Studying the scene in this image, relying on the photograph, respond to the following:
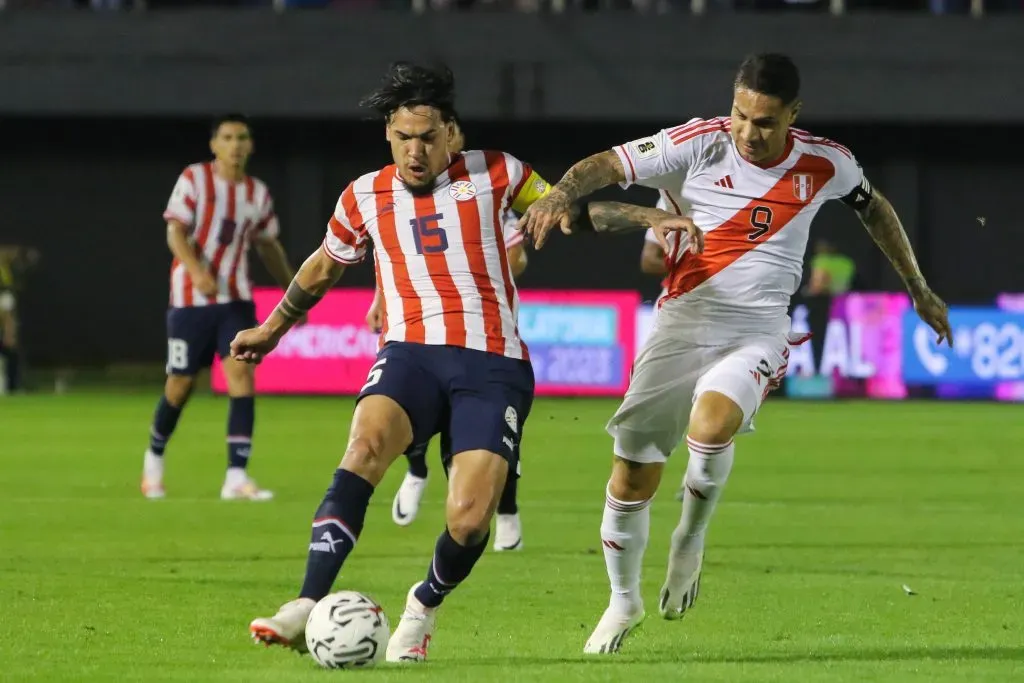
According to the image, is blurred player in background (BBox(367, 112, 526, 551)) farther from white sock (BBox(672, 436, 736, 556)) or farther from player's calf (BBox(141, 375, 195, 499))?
player's calf (BBox(141, 375, 195, 499))

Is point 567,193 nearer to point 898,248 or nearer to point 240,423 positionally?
point 898,248

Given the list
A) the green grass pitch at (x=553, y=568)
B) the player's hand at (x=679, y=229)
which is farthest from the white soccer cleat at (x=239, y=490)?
the player's hand at (x=679, y=229)

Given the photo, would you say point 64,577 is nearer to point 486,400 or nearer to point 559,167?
point 486,400

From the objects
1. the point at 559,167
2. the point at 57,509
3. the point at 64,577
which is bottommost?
the point at 559,167

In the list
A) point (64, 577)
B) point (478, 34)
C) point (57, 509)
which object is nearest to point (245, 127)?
point (57, 509)

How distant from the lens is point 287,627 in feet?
17.4

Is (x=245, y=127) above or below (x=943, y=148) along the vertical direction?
above

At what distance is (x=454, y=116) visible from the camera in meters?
6.53

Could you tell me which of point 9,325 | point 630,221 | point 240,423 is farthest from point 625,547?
point 9,325

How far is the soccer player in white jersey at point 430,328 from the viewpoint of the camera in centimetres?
591

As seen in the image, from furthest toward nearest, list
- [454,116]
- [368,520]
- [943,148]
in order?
1. [943,148]
2. [368,520]
3. [454,116]

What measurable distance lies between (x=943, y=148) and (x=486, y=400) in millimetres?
22188

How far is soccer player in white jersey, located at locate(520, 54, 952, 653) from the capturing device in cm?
654

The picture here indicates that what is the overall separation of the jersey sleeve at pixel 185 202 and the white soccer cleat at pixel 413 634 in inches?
236
